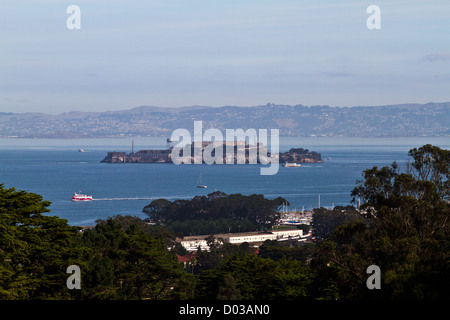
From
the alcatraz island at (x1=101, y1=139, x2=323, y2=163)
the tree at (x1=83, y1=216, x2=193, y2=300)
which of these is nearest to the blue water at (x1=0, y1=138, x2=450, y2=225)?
the alcatraz island at (x1=101, y1=139, x2=323, y2=163)

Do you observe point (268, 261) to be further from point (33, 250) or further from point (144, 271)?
point (33, 250)

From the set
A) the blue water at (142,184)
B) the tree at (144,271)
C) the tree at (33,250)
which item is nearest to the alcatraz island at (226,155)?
the blue water at (142,184)

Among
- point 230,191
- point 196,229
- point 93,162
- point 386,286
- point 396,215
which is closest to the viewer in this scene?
point 386,286

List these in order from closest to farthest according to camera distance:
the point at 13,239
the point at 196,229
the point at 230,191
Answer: the point at 13,239, the point at 196,229, the point at 230,191

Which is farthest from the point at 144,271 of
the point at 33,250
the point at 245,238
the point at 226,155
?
the point at 226,155

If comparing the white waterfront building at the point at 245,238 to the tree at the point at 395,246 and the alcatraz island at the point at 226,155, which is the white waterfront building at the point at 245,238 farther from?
the alcatraz island at the point at 226,155

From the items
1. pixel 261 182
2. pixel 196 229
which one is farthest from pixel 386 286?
pixel 261 182

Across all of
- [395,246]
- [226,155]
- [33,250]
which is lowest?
[226,155]
